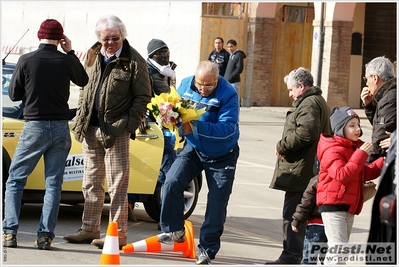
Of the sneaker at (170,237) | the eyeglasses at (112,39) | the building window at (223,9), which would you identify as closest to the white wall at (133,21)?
the building window at (223,9)

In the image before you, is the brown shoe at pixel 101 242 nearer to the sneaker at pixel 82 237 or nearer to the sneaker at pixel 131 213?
the sneaker at pixel 82 237

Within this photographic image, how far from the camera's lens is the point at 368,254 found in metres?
6.00

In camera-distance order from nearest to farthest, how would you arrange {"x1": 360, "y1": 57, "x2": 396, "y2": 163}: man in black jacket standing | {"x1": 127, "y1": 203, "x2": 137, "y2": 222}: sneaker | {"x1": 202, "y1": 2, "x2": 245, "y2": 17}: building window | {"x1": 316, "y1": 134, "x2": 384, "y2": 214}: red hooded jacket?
1. {"x1": 316, "y1": 134, "x2": 384, "y2": 214}: red hooded jacket
2. {"x1": 360, "y1": 57, "x2": 396, "y2": 163}: man in black jacket standing
3. {"x1": 127, "y1": 203, "x2": 137, "y2": 222}: sneaker
4. {"x1": 202, "y1": 2, "x2": 245, "y2": 17}: building window

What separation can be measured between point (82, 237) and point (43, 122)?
3.95 feet

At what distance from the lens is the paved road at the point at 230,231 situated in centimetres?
802

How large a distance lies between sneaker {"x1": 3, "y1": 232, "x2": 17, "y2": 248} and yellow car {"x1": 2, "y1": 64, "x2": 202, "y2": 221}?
42.6 inches

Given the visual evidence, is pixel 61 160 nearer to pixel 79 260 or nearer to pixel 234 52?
pixel 79 260

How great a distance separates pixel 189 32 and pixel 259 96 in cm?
326

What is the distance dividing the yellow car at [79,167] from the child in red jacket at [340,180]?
3037mm

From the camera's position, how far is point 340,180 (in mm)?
6867

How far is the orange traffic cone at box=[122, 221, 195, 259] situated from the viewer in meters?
8.27

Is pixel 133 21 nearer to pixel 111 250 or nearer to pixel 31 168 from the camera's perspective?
pixel 31 168

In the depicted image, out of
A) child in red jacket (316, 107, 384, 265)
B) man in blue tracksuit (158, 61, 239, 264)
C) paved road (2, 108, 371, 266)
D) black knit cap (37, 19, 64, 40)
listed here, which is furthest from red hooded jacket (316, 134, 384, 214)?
black knit cap (37, 19, 64, 40)

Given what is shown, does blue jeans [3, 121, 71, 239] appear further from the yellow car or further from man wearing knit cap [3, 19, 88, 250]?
the yellow car
